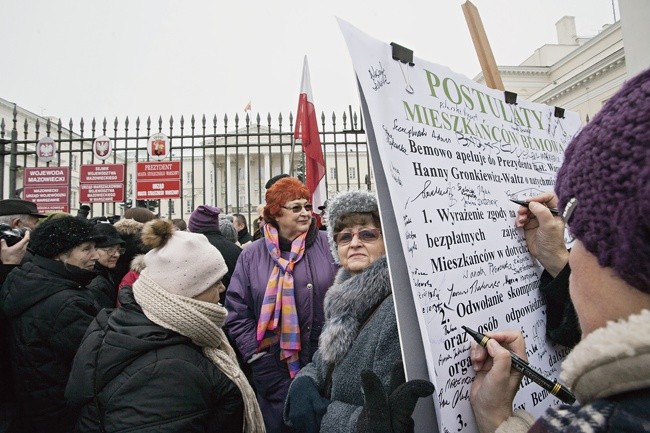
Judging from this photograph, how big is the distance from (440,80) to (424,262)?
80 centimetres

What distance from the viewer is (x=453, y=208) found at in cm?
147

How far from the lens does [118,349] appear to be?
1.74 metres

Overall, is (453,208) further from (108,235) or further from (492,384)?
(108,235)

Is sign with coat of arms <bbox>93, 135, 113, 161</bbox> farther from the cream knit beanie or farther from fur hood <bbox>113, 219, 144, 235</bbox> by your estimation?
the cream knit beanie

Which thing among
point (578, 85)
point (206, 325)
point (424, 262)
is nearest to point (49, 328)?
point (206, 325)

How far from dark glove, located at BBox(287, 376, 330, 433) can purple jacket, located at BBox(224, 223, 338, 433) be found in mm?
1026

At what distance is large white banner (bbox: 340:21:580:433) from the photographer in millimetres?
1299

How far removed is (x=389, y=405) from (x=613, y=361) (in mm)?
818

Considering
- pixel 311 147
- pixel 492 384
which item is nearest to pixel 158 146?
pixel 311 147

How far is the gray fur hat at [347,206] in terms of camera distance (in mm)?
1994

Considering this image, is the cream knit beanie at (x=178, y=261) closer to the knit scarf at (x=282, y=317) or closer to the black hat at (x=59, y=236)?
the knit scarf at (x=282, y=317)

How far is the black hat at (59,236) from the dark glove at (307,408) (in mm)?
2071

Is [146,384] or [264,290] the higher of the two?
[264,290]

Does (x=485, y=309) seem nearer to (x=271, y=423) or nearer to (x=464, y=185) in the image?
(x=464, y=185)
